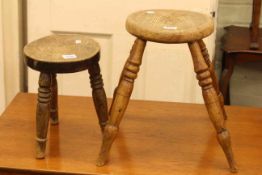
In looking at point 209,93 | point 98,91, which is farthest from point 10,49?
point 209,93

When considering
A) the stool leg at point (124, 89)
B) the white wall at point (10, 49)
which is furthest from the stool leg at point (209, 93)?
the white wall at point (10, 49)

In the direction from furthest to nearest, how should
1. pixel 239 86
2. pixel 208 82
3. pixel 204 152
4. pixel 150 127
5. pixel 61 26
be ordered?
pixel 239 86 → pixel 61 26 → pixel 150 127 → pixel 204 152 → pixel 208 82

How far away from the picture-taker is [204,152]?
1.18 meters

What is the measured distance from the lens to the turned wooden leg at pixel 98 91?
112 cm


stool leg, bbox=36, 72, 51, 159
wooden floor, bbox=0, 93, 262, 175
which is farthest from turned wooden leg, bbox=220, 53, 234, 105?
stool leg, bbox=36, 72, 51, 159

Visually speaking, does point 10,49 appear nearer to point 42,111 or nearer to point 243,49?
point 42,111

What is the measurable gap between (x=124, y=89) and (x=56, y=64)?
157mm

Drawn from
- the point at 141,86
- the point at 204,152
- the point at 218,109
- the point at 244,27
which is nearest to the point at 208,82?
the point at 218,109

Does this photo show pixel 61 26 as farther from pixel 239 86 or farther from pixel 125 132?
pixel 239 86

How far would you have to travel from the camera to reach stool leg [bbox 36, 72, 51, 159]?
108 cm

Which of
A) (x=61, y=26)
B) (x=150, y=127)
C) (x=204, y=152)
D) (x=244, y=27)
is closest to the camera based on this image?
(x=204, y=152)

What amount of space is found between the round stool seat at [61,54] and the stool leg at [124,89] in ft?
0.30

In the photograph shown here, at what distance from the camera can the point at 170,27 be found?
102 cm

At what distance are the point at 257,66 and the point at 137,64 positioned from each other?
3.31 ft
